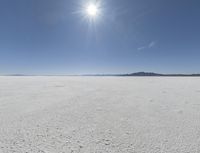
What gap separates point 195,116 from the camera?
3615 millimetres

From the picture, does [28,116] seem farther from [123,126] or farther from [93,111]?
[123,126]

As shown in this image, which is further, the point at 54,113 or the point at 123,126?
the point at 54,113

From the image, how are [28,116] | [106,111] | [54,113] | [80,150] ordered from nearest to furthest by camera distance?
[80,150] → [28,116] → [54,113] → [106,111]

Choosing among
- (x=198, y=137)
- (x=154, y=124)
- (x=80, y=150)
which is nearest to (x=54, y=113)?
(x=80, y=150)

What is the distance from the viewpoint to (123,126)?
3.04 meters

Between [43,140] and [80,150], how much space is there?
716 mm

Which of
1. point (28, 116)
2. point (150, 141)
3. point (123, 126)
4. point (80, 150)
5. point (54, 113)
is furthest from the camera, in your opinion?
point (54, 113)

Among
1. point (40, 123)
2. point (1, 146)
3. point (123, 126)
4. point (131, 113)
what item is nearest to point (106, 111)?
point (131, 113)

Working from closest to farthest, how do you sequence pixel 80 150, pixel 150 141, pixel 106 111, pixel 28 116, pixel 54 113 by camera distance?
1. pixel 80 150
2. pixel 150 141
3. pixel 28 116
4. pixel 54 113
5. pixel 106 111

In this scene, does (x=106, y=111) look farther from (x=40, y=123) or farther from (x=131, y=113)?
(x=40, y=123)

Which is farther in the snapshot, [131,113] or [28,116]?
[131,113]

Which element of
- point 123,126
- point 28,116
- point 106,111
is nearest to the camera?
point 123,126

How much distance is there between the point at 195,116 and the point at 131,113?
159 cm

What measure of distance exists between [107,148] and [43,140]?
1092mm
